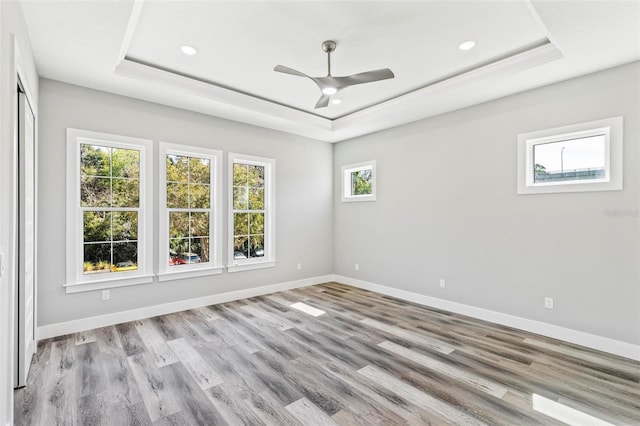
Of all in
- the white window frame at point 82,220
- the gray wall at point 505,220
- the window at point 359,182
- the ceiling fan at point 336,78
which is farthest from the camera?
the window at point 359,182

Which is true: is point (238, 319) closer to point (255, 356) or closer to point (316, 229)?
point (255, 356)

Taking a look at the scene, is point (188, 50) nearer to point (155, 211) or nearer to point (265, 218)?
point (155, 211)

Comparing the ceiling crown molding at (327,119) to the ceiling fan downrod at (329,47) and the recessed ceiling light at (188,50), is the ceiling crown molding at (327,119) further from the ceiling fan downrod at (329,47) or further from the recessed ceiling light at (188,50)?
the ceiling fan downrod at (329,47)

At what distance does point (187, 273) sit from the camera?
14.5ft

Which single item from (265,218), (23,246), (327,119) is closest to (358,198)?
(327,119)

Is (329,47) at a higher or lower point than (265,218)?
higher

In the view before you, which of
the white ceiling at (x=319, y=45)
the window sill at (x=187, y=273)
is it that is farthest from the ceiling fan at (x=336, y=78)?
the window sill at (x=187, y=273)

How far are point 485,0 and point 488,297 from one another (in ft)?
10.8

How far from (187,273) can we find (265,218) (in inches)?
61.5

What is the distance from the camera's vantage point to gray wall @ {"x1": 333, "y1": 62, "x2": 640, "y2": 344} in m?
3.11

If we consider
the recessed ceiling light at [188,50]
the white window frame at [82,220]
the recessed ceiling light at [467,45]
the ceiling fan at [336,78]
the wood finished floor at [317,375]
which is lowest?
the wood finished floor at [317,375]

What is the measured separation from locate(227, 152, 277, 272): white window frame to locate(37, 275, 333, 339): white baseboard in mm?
395

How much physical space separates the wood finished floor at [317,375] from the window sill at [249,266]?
3.39ft

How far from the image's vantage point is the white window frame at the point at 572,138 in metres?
3.11
